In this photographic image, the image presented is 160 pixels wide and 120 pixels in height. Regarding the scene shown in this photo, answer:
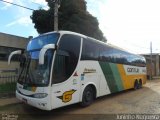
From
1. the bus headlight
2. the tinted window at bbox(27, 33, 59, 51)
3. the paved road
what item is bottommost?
the paved road

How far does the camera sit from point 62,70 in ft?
24.1

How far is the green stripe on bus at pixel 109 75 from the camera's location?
406 inches

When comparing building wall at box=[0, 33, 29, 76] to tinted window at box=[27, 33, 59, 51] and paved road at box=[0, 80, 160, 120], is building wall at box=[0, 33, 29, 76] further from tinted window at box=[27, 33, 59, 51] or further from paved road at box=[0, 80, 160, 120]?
tinted window at box=[27, 33, 59, 51]

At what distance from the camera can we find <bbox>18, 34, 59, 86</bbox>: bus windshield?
690 centimetres

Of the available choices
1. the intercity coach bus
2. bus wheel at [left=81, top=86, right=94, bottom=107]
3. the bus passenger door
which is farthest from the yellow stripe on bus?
the bus passenger door

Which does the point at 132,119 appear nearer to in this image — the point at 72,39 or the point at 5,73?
the point at 72,39

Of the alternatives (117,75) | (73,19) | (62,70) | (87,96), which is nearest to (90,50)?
(87,96)

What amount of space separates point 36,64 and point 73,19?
10.4 meters

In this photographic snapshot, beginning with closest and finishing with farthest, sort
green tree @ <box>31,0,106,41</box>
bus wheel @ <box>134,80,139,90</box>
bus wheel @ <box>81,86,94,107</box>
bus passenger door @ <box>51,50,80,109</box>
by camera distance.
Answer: bus passenger door @ <box>51,50,80,109</box>
bus wheel @ <box>81,86,94,107</box>
bus wheel @ <box>134,80,139,90</box>
green tree @ <box>31,0,106,41</box>

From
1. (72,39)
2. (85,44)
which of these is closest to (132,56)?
(85,44)

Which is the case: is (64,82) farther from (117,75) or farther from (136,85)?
(136,85)

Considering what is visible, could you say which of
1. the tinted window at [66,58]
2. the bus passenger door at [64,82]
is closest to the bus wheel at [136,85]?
the bus passenger door at [64,82]

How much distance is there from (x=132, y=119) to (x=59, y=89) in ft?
9.65

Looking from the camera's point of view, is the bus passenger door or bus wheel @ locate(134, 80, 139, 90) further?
bus wheel @ locate(134, 80, 139, 90)
